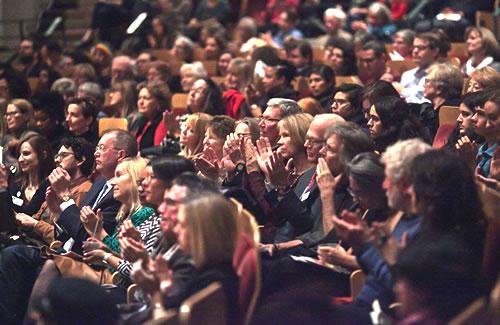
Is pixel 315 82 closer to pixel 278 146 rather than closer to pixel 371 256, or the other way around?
pixel 278 146

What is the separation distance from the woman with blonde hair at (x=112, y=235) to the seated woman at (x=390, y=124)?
1.17 m

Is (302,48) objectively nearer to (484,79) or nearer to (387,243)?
(484,79)

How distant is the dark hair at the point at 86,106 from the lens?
7738mm

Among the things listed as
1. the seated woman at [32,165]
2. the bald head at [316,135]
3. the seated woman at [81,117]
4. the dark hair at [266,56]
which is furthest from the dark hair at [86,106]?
the bald head at [316,135]

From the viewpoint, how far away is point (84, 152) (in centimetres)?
639

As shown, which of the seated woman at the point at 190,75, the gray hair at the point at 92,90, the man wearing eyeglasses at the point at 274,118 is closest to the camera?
the man wearing eyeglasses at the point at 274,118

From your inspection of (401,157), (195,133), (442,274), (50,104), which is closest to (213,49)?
(50,104)

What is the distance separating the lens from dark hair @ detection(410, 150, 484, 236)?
3.69 meters

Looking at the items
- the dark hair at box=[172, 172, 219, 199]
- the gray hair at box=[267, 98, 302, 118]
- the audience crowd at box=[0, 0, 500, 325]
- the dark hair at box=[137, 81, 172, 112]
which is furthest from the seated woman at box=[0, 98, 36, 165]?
the dark hair at box=[172, 172, 219, 199]

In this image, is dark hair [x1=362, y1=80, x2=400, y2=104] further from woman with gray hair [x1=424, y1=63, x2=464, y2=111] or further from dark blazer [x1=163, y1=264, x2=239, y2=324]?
dark blazer [x1=163, y1=264, x2=239, y2=324]

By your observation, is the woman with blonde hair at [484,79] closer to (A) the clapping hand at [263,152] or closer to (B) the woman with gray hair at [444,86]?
(B) the woman with gray hair at [444,86]

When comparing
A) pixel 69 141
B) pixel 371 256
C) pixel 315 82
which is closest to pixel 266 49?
pixel 315 82

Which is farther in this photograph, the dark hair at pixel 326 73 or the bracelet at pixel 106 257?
the dark hair at pixel 326 73

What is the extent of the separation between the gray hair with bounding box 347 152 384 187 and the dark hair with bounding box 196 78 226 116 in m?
3.58
